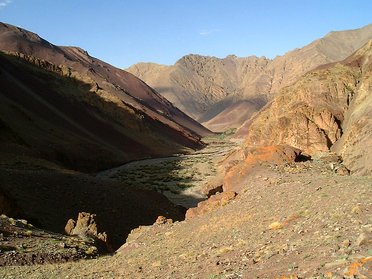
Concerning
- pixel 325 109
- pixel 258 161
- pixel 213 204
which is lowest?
pixel 213 204

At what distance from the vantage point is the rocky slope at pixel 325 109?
2534 centimetres

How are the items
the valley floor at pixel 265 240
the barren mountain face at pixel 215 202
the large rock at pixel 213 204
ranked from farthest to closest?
the large rock at pixel 213 204 < the barren mountain face at pixel 215 202 < the valley floor at pixel 265 240

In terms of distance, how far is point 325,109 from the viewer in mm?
28281

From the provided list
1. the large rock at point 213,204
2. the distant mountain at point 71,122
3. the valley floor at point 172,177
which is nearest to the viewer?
the large rock at point 213,204

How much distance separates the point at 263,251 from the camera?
26.5 ft

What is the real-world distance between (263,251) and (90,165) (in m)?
43.7

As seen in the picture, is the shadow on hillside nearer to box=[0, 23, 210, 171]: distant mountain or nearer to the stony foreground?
box=[0, 23, 210, 171]: distant mountain

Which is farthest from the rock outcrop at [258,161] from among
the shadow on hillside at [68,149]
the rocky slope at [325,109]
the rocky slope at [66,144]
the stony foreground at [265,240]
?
the rocky slope at [66,144]

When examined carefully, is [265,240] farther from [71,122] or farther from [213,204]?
[71,122]

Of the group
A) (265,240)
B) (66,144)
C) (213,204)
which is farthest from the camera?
(66,144)

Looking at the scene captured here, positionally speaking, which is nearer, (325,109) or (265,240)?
(265,240)

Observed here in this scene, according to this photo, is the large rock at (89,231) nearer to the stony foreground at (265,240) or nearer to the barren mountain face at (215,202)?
the barren mountain face at (215,202)

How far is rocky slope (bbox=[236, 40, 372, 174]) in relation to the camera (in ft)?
83.1

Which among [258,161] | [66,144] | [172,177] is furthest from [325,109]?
[66,144]
